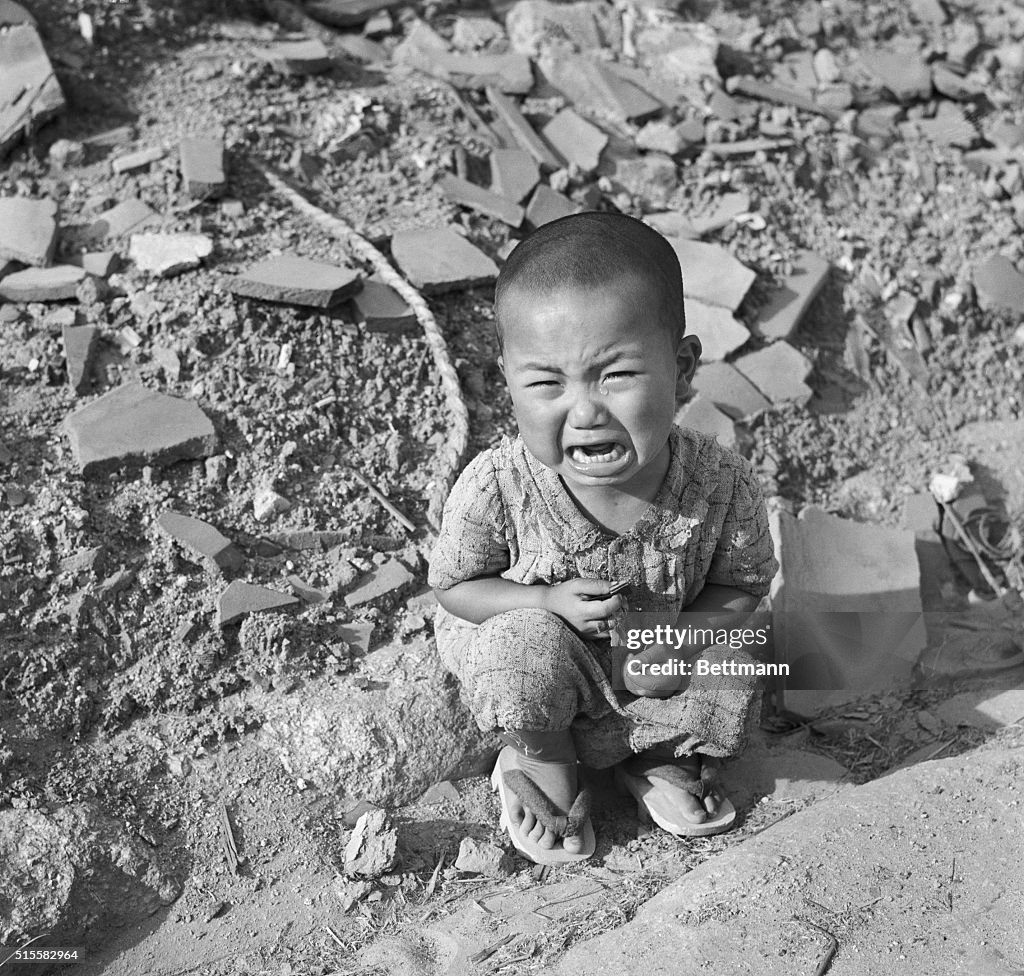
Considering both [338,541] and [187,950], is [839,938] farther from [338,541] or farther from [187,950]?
[338,541]

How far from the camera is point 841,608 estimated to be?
348cm

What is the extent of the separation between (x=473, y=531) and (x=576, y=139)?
249 cm

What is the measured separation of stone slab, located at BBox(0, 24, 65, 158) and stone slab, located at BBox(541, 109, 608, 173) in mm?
1789

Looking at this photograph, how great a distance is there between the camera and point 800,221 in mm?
4559

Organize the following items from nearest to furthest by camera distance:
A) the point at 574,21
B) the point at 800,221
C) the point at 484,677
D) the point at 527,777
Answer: the point at 484,677 → the point at 527,777 → the point at 800,221 → the point at 574,21

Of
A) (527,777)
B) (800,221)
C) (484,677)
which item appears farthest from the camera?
(800,221)

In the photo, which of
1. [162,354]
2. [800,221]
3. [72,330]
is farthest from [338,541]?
[800,221]

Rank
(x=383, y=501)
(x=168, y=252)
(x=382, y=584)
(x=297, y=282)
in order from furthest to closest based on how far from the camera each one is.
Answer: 1. (x=168, y=252)
2. (x=297, y=282)
3. (x=383, y=501)
4. (x=382, y=584)

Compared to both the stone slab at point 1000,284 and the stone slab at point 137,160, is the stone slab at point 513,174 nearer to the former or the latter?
the stone slab at point 137,160

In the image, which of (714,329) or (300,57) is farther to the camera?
(300,57)

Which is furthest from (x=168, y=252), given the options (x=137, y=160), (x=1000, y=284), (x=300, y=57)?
(x=1000, y=284)

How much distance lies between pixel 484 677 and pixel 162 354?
159cm

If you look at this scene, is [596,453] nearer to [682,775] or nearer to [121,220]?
[682,775]

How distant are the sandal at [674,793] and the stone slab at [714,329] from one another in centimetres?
163
